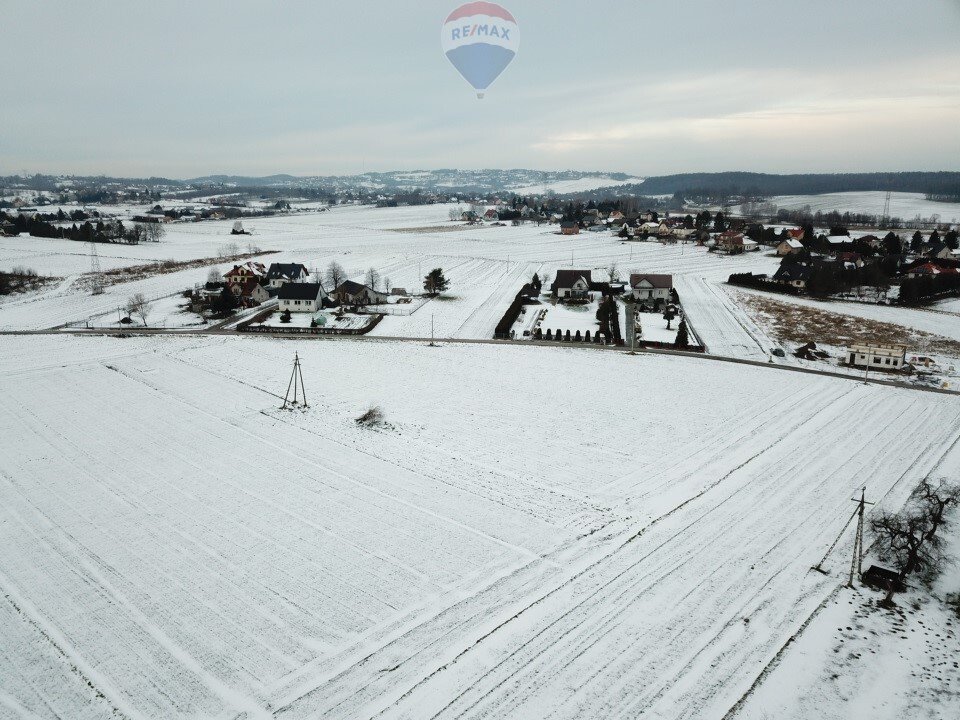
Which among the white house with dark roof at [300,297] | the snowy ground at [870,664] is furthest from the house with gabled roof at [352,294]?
the snowy ground at [870,664]

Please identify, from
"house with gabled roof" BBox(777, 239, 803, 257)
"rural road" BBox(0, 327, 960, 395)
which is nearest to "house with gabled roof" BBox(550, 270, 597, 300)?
"rural road" BBox(0, 327, 960, 395)

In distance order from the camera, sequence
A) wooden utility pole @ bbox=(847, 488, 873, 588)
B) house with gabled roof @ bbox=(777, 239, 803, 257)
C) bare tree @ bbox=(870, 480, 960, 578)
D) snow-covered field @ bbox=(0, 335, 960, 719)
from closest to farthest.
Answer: snow-covered field @ bbox=(0, 335, 960, 719)
wooden utility pole @ bbox=(847, 488, 873, 588)
bare tree @ bbox=(870, 480, 960, 578)
house with gabled roof @ bbox=(777, 239, 803, 257)

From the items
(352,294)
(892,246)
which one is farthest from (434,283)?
(892,246)

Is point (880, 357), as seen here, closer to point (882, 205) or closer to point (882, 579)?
point (882, 579)

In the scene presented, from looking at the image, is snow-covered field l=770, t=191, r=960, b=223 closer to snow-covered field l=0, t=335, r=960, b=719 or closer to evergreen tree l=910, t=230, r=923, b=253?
evergreen tree l=910, t=230, r=923, b=253

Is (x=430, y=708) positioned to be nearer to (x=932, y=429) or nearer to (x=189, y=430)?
(x=189, y=430)

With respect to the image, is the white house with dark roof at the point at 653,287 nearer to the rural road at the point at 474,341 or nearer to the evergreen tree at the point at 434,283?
the rural road at the point at 474,341
